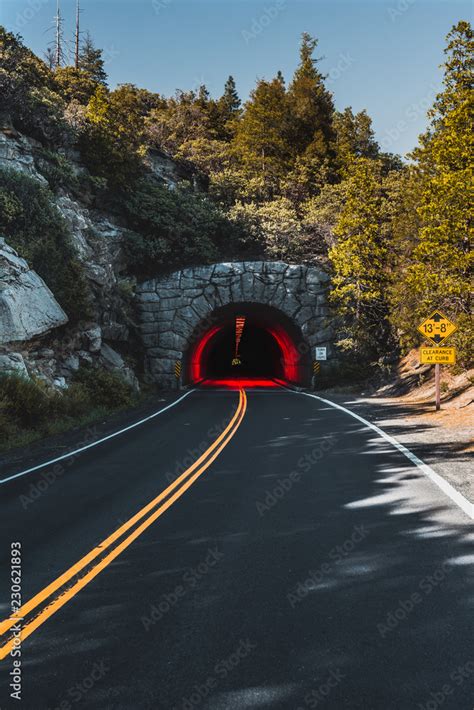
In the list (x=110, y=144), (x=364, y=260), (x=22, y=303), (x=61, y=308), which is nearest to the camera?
(x=22, y=303)

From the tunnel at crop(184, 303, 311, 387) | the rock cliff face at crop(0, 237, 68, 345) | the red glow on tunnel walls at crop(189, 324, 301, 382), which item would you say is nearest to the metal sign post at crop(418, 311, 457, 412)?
the rock cliff face at crop(0, 237, 68, 345)

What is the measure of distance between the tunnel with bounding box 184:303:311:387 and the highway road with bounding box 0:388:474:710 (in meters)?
24.6

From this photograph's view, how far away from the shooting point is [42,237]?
20047 millimetres

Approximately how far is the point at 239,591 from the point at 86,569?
1590 millimetres

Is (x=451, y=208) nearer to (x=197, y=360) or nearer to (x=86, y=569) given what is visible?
(x=86, y=569)

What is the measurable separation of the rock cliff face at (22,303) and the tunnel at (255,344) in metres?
14.4

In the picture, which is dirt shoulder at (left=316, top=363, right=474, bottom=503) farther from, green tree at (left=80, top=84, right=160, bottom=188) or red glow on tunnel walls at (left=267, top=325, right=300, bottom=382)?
green tree at (left=80, top=84, right=160, bottom=188)

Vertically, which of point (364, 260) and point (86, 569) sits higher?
point (364, 260)

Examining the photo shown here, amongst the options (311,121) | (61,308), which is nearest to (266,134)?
(311,121)

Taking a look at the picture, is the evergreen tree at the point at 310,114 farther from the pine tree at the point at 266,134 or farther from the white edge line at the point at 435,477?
the white edge line at the point at 435,477

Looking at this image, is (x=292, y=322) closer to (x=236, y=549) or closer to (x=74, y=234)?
(x=74, y=234)

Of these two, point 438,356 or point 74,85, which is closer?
point 438,356

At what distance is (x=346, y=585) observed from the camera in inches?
184

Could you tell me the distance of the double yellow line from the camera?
4.12 m
